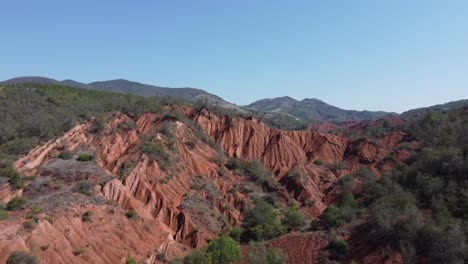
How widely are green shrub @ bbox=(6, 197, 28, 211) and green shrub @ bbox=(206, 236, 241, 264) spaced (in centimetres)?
1305

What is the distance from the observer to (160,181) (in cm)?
4209

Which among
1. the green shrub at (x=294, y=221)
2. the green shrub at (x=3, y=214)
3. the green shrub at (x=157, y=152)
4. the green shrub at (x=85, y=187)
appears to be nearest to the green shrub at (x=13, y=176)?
the green shrub at (x=85, y=187)

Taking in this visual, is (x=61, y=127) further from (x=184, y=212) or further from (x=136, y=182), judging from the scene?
(x=184, y=212)

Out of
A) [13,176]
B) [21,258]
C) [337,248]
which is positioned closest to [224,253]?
[337,248]

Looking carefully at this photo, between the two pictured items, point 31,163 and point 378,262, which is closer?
point 378,262

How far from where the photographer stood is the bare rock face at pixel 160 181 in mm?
28188

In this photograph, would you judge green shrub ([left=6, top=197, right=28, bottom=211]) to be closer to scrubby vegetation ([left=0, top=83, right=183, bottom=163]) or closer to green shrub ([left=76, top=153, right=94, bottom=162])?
scrubby vegetation ([left=0, top=83, right=183, bottom=163])

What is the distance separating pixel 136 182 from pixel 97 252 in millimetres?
13094

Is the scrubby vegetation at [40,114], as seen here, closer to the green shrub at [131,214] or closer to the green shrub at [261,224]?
the green shrub at [131,214]

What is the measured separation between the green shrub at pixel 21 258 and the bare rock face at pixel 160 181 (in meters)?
0.59

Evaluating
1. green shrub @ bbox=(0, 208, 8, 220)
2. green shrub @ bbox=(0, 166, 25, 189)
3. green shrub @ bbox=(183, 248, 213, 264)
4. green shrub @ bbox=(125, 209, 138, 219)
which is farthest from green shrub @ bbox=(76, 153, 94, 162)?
green shrub @ bbox=(183, 248, 213, 264)

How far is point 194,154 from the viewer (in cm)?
5009

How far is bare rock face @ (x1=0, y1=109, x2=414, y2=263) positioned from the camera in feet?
92.5

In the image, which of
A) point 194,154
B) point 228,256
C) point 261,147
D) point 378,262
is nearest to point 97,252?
point 228,256
